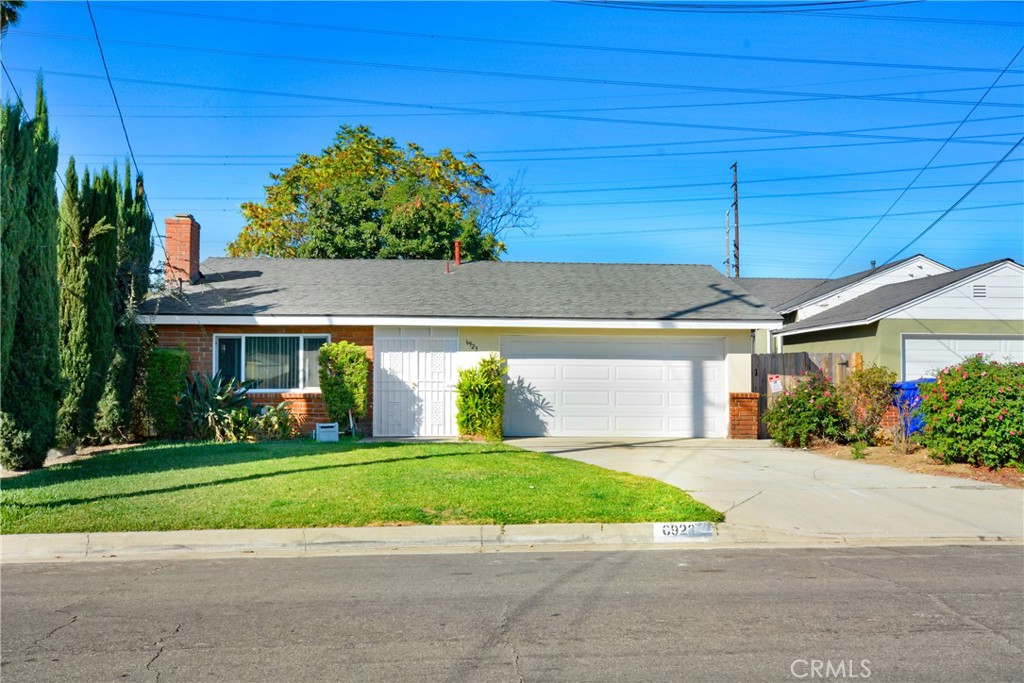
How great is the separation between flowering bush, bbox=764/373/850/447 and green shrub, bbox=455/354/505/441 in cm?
581

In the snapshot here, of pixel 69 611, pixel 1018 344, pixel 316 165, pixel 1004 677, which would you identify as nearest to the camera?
pixel 1004 677

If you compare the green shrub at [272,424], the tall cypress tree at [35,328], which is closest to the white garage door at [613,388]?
the green shrub at [272,424]

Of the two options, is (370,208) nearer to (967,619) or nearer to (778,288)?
(778,288)

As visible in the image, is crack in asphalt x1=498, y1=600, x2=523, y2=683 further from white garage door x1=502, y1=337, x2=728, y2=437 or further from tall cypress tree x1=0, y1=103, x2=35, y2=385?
white garage door x1=502, y1=337, x2=728, y2=437

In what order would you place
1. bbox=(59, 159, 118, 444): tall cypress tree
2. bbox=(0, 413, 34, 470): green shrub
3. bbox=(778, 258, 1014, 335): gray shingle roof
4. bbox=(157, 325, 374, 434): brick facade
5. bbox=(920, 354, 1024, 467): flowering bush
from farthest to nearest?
bbox=(778, 258, 1014, 335): gray shingle roof
bbox=(157, 325, 374, 434): brick facade
bbox=(59, 159, 118, 444): tall cypress tree
bbox=(920, 354, 1024, 467): flowering bush
bbox=(0, 413, 34, 470): green shrub

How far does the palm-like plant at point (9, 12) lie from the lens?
44.1 ft

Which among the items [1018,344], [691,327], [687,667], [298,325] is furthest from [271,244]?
[687,667]

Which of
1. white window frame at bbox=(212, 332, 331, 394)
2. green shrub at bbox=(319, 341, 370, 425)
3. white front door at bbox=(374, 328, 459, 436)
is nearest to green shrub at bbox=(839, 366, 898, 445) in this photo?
white front door at bbox=(374, 328, 459, 436)

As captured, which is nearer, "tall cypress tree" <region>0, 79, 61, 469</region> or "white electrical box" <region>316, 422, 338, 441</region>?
"tall cypress tree" <region>0, 79, 61, 469</region>

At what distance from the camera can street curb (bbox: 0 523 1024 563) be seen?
26.3 ft

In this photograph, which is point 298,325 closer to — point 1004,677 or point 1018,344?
point 1004,677

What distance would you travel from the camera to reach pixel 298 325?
17016 millimetres

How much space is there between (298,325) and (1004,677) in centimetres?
1450
